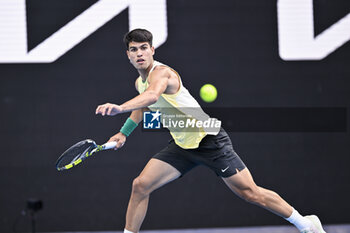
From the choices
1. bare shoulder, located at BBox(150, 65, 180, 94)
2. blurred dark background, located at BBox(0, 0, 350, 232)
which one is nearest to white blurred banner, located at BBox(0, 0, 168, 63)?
blurred dark background, located at BBox(0, 0, 350, 232)

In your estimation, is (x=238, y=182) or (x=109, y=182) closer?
(x=238, y=182)

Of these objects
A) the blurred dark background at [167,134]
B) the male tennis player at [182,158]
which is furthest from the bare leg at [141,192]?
the blurred dark background at [167,134]

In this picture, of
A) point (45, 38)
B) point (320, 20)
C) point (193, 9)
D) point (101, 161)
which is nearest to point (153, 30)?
point (193, 9)

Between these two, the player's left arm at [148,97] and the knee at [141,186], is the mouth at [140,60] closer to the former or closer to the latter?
the player's left arm at [148,97]

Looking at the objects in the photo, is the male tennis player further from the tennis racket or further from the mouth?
the tennis racket

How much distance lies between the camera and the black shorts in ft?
8.80

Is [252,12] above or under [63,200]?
above

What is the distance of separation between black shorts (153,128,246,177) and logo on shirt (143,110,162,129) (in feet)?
1.92

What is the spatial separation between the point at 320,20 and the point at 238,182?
192 centimetres

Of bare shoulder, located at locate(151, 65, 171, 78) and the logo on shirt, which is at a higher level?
bare shoulder, located at locate(151, 65, 171, 78)

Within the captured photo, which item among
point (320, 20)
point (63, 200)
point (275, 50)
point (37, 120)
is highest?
point (320, 20)

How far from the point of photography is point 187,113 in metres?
2.70

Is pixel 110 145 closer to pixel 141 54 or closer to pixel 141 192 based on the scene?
pixel 141 192

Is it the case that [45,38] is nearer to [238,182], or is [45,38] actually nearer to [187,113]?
[187,113]
